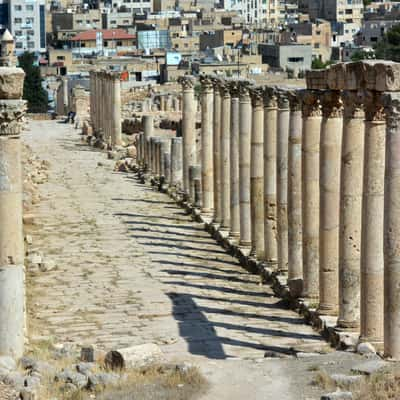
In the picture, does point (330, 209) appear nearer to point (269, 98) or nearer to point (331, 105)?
point (331, 105)

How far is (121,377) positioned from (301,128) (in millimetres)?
7554

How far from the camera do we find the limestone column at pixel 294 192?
21656 mm

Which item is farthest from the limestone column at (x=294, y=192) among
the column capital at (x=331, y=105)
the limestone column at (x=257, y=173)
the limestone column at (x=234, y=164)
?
the limestone column at (x=234, y=164)

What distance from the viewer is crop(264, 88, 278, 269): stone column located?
2384 centimetres

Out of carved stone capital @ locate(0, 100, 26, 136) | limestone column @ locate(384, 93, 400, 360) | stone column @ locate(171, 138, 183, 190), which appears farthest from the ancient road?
carved stone capital @ locate(0, 100, 26, 136)

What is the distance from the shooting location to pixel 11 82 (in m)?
16.3

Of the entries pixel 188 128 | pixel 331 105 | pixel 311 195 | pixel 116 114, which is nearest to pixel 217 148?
pixel 188 128

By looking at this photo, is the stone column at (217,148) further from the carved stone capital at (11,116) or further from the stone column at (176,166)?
the carved stone capital at (11,116)

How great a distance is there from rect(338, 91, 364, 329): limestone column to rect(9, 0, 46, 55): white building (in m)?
117

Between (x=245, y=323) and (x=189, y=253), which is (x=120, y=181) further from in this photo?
(x=245, y=323)

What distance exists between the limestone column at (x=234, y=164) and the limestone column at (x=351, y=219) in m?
8.74

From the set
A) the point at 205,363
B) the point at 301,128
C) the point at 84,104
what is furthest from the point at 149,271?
the point at 84,104

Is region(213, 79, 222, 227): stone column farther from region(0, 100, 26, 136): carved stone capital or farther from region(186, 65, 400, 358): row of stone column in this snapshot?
region(0, 100, 26, 136): carved stone capital

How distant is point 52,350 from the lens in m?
17.5
